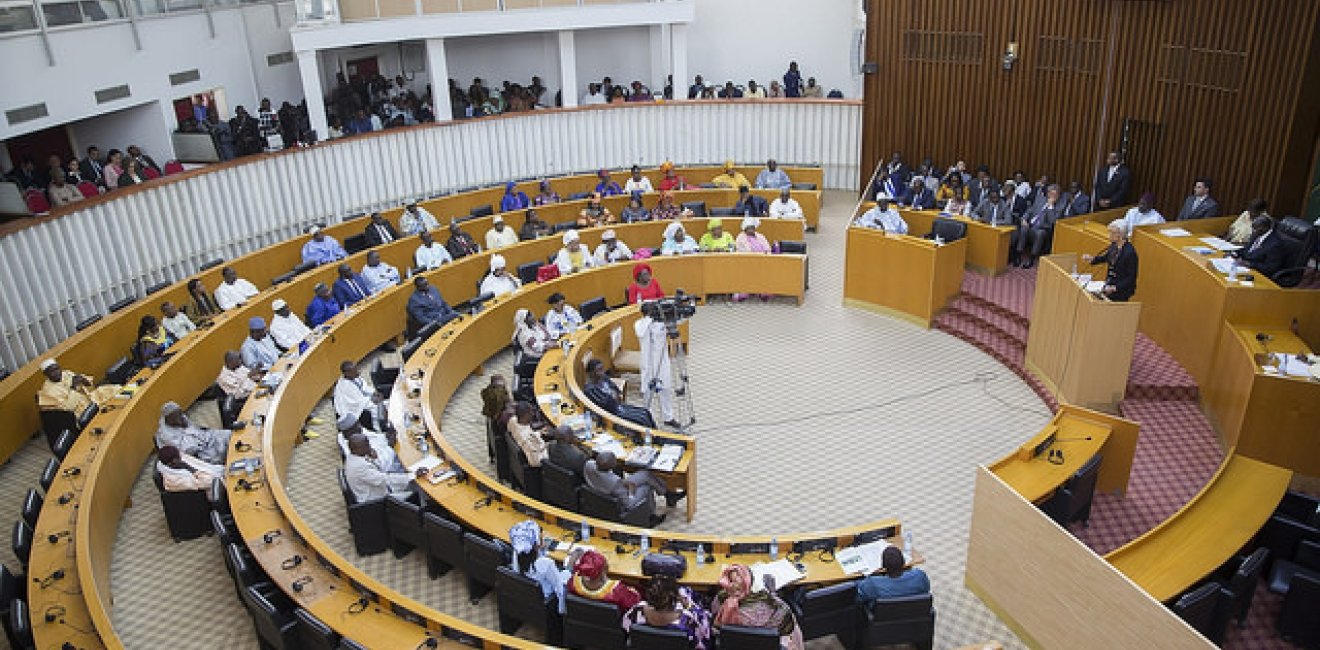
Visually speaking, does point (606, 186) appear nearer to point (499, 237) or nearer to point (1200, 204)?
point (499, 237)

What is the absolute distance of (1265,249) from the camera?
10258 mm

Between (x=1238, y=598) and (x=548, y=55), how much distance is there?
1988 cm

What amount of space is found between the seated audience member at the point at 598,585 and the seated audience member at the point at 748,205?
9.55 meters

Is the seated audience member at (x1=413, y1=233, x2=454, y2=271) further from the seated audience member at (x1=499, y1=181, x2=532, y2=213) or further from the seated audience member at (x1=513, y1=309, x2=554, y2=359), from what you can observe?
the seated audience member at (x1=513, y1=309, x2=554, y2=359)

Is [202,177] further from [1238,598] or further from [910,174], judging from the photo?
[1238,598]

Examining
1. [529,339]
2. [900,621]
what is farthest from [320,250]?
[900,621]

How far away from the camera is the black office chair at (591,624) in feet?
22.4

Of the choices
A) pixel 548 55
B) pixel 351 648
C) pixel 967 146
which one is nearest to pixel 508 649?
pixel 351 648

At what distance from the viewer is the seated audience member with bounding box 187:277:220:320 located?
12.6 metres

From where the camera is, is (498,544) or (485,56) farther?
(485,56)

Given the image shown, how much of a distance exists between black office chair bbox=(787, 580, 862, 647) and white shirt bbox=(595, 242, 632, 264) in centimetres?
804

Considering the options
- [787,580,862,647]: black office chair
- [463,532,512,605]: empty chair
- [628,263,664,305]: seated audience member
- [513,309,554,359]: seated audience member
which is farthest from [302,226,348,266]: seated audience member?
[787,580,862,647]: black office chair

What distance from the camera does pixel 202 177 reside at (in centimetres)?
1459

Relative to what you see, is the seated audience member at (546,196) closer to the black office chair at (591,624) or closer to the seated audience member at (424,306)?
the seated audience member at (424,306)
